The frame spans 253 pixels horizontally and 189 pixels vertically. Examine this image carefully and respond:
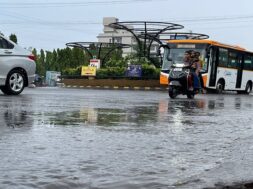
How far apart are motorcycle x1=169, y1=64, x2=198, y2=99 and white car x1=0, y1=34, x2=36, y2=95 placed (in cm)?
480

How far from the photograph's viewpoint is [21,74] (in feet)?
48.3

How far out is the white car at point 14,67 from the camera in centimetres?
1416

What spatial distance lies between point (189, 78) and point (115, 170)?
537 inches

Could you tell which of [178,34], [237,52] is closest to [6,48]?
[237,52]

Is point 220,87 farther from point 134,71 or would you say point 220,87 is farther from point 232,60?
point 134,71

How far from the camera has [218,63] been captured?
2839 cm

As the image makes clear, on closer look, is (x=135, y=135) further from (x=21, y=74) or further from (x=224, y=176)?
(x=21, y=74)

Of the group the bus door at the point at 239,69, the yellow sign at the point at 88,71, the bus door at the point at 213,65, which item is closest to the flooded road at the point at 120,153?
the bus door at the point at 213,65

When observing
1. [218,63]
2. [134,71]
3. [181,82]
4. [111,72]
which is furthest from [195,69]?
[111,72]

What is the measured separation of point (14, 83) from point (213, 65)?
15391 mm

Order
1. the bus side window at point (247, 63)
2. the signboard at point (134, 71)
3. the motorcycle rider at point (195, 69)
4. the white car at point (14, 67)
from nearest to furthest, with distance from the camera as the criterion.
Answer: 1. the white car at point (14, 67)
2. the motorcycle rider at point (195, 69)
3. the bus side window at point (247, 63)
4. the signboard at point (134, 71)

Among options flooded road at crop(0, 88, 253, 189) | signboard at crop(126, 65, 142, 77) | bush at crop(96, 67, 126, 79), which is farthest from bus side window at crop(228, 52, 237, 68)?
flooded road at crop(0, 88, 253, 189)

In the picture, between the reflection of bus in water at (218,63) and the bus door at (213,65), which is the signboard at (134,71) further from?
the bus door at (213,65)

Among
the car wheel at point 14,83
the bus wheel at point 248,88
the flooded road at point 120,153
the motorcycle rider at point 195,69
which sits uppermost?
the motorcycle rider at point 195,69
